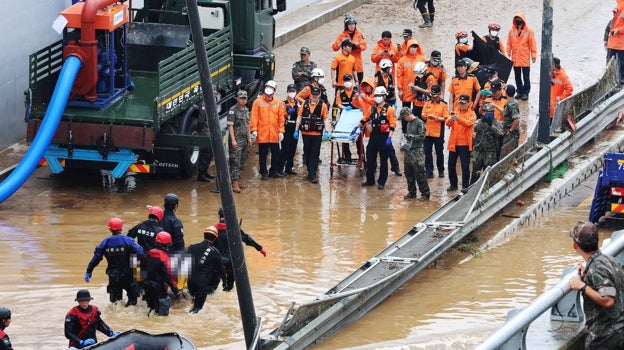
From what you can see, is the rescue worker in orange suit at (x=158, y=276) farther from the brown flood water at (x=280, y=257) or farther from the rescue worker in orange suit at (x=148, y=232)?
the rescue worker in orange suit at (x=148, y=232)

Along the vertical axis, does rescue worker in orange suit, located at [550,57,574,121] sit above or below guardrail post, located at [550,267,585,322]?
below

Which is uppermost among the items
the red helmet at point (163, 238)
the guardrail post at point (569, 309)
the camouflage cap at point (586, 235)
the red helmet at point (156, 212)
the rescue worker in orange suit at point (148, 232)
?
the camouflage cap at point (586, 235)

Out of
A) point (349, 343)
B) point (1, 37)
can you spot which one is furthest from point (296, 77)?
point (349, 343)

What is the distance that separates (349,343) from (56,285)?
3.83 m

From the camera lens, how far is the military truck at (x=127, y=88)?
19.7 metres

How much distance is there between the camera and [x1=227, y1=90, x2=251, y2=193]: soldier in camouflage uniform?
20562mm

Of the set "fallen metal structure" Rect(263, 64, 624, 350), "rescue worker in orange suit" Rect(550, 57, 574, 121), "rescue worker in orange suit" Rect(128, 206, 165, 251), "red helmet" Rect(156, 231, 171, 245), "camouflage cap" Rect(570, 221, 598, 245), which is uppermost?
"camouflage cap" Rect(570, 221, 598, 245)

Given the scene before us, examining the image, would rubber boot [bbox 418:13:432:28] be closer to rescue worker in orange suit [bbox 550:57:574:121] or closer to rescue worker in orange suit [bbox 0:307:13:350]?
rescue worker in orange suit [bbox 550:57:574:121]

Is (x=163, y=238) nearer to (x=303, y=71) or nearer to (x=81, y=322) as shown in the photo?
(x=81, y=322)

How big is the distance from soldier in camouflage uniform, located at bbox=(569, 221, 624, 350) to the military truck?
11.3 meters

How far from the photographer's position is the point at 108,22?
66.1 feet

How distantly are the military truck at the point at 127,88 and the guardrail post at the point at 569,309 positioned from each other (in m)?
10.8

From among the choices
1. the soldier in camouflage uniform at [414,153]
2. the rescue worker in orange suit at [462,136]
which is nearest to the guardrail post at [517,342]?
the soldier in camouflage uniform at [414,153]

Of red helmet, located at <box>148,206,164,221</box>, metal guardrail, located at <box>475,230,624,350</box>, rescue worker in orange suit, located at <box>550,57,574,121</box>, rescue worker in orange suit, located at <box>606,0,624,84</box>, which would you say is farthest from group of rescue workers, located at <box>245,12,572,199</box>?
metal guardrail, located at <box>475,230,624,350</box>
